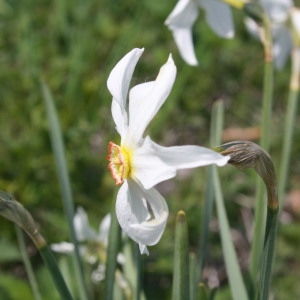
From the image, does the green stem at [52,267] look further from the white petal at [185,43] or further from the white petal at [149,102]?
the white petal at [185,43]

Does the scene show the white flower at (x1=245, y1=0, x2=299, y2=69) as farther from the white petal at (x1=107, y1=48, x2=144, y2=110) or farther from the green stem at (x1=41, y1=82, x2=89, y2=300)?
the white petal at (x1=107, y1=48, x2=144, y2=110)

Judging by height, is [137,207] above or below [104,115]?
above

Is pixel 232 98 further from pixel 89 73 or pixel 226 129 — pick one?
pixel 89 73

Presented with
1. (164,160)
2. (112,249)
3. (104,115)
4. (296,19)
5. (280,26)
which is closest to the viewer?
(164,160)

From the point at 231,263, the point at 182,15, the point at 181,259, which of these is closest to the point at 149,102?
the point at 181,259

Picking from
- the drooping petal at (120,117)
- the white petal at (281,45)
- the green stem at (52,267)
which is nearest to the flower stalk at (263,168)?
the drooping petal at (120,117)

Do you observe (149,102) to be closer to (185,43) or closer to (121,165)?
(121,165)

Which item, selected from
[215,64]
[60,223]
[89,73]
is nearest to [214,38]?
Result: [215,64]

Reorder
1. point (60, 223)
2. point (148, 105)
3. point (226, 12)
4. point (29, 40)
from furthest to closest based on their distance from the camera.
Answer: point (29, 40) → point (60, 223) → point (226, 12) → point (148, 105)
